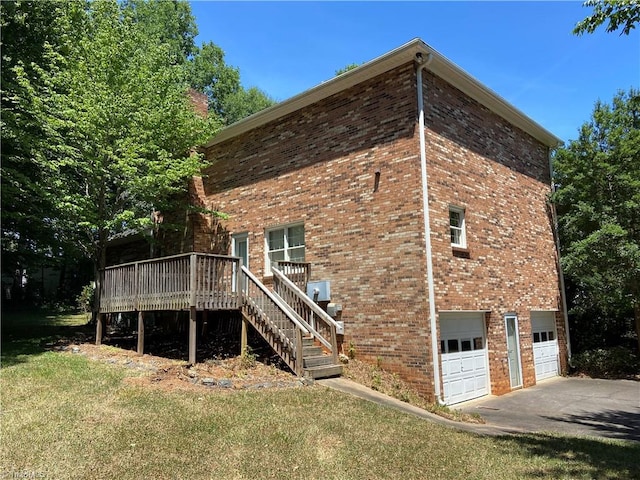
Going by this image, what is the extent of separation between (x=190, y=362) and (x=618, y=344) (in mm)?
14802

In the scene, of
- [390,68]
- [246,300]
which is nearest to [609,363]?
[390,68]

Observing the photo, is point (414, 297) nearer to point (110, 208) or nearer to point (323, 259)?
point (323, 259)

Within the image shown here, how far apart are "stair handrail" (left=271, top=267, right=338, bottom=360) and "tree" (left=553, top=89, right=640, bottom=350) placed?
8731 millimetres

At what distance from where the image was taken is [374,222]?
37.1 feet

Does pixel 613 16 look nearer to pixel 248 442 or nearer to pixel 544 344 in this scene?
pixel 248 442

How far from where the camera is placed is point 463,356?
11.3 metres

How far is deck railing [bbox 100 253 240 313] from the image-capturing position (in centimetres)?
1056

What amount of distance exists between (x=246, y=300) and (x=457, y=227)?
18.5 feet

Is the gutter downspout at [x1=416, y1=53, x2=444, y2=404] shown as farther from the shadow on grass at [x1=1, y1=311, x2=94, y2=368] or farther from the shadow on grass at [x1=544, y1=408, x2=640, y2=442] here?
the shadow on grass at [x1=1, y1=311, x2=94, y2=368]

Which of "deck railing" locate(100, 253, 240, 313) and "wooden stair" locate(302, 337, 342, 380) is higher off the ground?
"deck railing" locate(100, 253, 240, 313)

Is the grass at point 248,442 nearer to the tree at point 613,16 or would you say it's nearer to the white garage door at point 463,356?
the white garage door at point 463,356

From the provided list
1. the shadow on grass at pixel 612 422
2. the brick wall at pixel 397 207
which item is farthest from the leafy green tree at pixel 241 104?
the shadow on grass at pixel 612 422

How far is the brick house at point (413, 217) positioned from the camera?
1063cm

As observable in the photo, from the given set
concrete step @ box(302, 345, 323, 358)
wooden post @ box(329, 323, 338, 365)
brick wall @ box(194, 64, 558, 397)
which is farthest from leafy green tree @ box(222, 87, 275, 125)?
concrete step @ box(302, 345, 323, 358)
